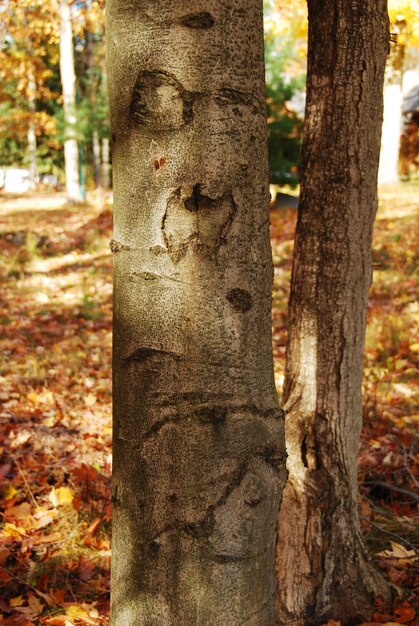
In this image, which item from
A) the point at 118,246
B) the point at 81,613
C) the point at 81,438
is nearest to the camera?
the point at 118,246

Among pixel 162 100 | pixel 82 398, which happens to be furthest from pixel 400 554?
pixel 82 398

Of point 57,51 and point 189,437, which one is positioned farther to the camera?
point 57,51

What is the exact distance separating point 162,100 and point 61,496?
2544 mm

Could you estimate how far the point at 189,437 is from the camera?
125 centimetres

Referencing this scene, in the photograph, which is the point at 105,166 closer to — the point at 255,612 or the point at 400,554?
the point at 400,554

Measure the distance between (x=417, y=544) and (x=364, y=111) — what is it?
2.04 meters

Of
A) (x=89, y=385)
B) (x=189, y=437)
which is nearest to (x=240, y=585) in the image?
(x=189, y=437)

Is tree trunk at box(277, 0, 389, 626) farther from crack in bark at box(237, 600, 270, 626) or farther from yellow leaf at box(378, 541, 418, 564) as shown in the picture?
crack in bark at box(237, 600, 270, 626)

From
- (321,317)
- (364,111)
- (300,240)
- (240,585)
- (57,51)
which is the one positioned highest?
(57,51)

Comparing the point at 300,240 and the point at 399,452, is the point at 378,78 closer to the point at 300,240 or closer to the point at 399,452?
the point at 300,240

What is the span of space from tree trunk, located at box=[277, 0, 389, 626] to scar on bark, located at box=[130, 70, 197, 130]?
A: 1.21m

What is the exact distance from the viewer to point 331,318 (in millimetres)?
2348

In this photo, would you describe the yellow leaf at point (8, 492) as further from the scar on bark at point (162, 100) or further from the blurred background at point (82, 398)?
the scar on bark at point (162, 100)

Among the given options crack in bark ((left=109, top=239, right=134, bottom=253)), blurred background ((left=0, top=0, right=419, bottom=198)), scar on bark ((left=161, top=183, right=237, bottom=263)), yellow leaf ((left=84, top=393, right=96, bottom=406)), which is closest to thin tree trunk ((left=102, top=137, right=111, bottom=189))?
blurred background ((left=0, top=0, right=419, bottom=198))
